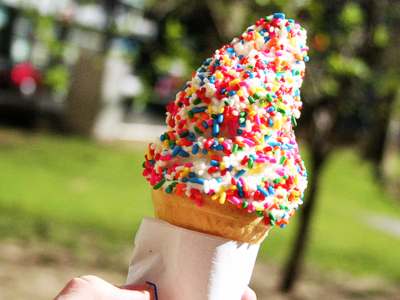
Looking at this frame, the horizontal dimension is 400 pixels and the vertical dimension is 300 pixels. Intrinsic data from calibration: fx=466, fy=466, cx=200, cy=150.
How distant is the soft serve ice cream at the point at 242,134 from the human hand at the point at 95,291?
0.41m

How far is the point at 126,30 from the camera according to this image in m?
5.67

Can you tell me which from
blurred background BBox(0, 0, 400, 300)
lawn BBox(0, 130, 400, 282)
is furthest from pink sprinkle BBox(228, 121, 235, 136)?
lawn BBox(0, 130, 400, 282)

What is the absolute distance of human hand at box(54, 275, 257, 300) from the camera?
5.48 ft

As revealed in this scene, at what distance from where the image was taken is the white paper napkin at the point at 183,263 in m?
1.93

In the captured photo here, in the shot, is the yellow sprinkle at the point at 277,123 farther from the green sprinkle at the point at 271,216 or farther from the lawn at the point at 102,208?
the lawn at the point at 102,208

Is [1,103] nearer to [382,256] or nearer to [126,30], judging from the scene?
[126,30]

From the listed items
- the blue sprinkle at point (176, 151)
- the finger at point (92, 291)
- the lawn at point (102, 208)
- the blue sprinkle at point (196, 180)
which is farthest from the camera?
the lawn at point (102, 208)

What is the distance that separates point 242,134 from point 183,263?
0.60 meters

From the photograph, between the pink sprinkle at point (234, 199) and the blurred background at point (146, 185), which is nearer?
the pink sprinkle at point (234, 199)

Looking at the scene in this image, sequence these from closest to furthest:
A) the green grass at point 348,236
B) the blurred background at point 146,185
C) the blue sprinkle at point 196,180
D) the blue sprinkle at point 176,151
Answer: the blue sprinkle at point 196,180 → the blue sprinkle at point 176,151 → the blurred background at point 146,185 → the green grass at point 348,236

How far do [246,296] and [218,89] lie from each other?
37.8 inches

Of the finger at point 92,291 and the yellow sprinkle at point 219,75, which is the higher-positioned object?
the yellow sprinkle at point 219,75

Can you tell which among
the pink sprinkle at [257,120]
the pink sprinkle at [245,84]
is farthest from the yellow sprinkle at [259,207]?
the pink sprinkle at [245,84]

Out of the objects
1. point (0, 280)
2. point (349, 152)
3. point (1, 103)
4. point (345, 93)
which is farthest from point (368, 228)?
point (349, 152)
